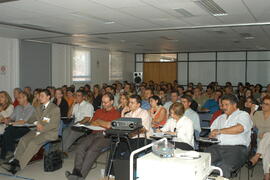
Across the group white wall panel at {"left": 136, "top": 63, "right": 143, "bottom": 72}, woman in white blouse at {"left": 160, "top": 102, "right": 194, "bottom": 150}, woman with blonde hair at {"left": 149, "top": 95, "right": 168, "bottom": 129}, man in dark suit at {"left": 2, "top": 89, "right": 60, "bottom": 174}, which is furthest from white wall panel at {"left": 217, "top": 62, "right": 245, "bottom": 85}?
man in dark suit at {"left": 2, "top": 89, "right": 60, "bottom": 174}

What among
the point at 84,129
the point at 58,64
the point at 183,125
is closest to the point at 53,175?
the point at 84,129

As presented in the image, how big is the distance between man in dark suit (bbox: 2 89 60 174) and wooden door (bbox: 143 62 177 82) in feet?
38.8

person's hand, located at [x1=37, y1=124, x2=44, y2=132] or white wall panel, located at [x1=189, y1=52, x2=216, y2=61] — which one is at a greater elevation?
white wall panel, located at [x1=189, y1=52, x2=216, y2=61]

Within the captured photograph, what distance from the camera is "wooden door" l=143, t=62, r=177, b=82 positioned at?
16.4 meters

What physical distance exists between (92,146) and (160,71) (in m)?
12.6

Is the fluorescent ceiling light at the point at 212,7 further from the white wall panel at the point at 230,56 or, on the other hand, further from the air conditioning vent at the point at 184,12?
the white wall panel at the point at 230,56

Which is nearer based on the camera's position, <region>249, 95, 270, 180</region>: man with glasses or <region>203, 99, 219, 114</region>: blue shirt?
<region>249, 95, 270, 180</region>: man with glasses

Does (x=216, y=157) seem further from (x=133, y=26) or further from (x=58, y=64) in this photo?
(x=58, y=64)

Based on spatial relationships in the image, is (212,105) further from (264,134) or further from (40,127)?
(40,127)

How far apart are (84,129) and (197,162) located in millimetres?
2697

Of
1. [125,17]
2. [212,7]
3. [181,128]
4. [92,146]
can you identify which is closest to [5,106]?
[92,146]

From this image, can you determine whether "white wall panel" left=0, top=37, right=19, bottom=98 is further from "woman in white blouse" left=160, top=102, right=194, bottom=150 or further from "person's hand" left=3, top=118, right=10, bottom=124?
"woman in white blouse" left=160, top=102, right=194, bottom=150

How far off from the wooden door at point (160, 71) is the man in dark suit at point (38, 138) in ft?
38.8

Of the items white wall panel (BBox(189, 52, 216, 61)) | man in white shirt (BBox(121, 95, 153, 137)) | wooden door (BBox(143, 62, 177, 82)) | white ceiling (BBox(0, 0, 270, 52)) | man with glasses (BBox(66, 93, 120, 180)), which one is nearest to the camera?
man with glasses (BBox(66, 93, 120, 180))
